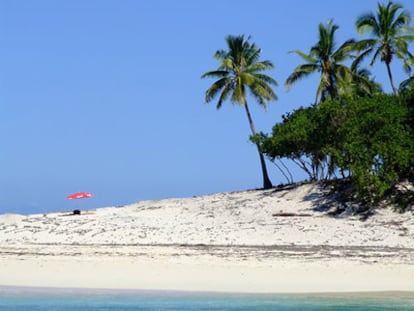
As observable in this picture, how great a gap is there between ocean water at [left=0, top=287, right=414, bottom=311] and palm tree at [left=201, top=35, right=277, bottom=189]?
2988cm

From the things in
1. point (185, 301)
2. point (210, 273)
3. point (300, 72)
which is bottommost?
point (185, 301)

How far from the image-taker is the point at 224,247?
24.1 m

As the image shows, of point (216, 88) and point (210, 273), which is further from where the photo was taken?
point (216, 88)

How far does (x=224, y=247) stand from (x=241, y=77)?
23962mm

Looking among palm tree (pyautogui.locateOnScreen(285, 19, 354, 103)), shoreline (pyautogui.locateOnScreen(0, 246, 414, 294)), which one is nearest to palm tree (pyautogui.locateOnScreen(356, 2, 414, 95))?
palm tree (pyautogui.locateOnScreen(285, 19, 354, 103))

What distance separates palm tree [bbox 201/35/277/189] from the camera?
46250mm

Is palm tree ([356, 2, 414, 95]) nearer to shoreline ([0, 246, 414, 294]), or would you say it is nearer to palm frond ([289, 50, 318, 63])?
palm frond ([289, 50, 318, 63])

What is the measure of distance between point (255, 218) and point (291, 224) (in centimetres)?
270

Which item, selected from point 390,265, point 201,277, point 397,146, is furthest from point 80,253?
point 397,146

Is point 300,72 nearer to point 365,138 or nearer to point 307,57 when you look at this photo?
point 307,57

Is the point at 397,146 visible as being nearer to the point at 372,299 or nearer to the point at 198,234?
the point at 198,234

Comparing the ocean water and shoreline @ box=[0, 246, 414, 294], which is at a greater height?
shoreline @ box=[0, 246, 414, 294]

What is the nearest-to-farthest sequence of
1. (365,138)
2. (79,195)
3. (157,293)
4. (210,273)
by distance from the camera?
(157,293), (210,273), (365,138), (79,195)

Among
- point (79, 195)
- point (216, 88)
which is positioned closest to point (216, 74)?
point (216, 88)
